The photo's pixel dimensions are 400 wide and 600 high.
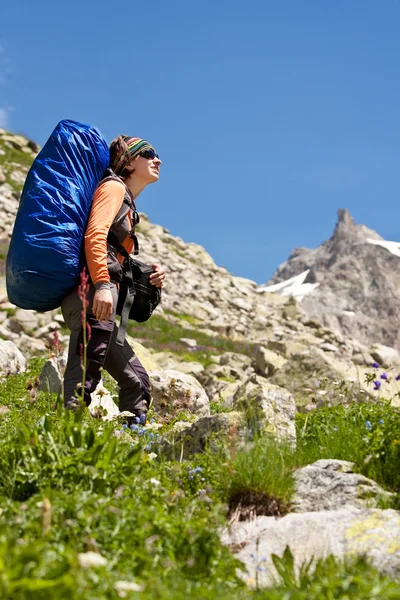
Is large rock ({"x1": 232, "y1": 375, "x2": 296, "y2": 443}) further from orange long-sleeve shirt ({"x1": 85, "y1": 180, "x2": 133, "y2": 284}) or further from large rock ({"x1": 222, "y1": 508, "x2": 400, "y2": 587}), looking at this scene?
orange long-sleeve shirt ({"x1": 85, "y1": 180, "x2": 133, "y2": 284})

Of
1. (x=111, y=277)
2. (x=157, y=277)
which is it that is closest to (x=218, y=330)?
(x=157, y=277)

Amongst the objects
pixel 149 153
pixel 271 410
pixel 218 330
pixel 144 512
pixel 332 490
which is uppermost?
pixel 218 330

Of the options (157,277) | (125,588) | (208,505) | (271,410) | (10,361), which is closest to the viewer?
(125,588)

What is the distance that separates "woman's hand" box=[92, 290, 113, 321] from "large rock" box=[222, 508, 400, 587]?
7.22 feet

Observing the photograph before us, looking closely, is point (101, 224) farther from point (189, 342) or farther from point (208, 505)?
point (189, 342)

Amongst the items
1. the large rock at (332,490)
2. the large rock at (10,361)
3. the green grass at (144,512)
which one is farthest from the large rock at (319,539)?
the large rock at (10,361)

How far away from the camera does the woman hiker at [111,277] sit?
18.2 feet

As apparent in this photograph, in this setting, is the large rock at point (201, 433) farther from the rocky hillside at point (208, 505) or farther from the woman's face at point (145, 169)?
the woman's face at point (145, 169)

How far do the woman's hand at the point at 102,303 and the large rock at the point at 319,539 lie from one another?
2201mm

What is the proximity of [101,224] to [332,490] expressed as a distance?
9.43 ft

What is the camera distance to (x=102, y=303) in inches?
→ 217

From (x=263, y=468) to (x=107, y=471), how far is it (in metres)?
1.11

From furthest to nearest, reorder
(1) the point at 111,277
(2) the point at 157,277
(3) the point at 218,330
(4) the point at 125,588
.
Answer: (3) the point at 218,330, (2) the point at 157,277, (1) the point at 111,277, (4) the point at 125,588

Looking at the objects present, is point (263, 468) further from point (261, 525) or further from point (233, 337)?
point (233, 337)
